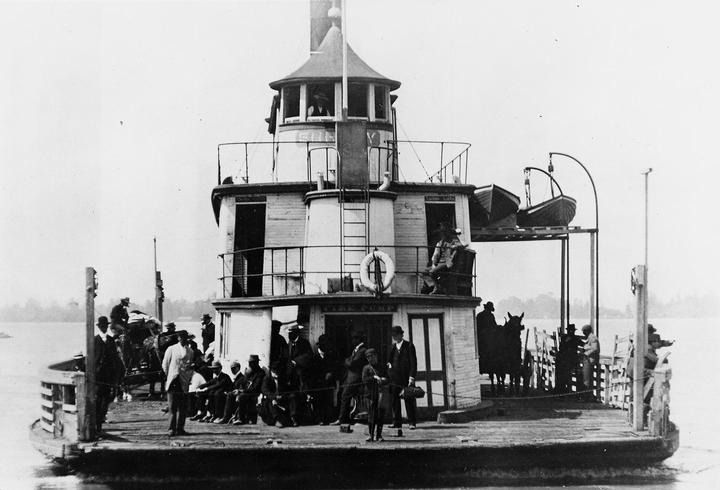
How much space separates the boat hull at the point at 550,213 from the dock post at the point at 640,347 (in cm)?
805

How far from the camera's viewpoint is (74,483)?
15.9 m

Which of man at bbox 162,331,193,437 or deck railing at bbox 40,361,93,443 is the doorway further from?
deck railing at bbox 40,361,93,443

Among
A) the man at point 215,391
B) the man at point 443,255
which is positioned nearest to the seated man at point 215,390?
the man at point 215,391

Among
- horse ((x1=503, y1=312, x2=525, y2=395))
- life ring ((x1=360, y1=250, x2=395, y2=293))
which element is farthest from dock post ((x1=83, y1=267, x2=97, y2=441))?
horse ((x1=503, y1=312, x2=525, y2=395))

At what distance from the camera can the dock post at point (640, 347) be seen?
1547cm

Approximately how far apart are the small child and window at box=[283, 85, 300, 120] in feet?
29.2

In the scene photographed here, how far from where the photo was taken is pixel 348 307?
17.0 m

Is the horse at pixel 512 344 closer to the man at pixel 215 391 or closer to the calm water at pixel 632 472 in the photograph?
the calm water at pixel 632 472

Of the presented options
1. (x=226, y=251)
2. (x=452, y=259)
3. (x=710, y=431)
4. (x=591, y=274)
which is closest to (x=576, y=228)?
(x=591, y=274)

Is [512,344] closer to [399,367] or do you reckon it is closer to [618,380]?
[618,380]

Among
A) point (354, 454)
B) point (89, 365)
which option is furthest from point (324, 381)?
point (89, 365)

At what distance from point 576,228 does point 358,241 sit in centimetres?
707

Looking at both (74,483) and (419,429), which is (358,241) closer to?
(419,429)

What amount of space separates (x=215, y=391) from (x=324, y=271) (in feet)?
10.3
